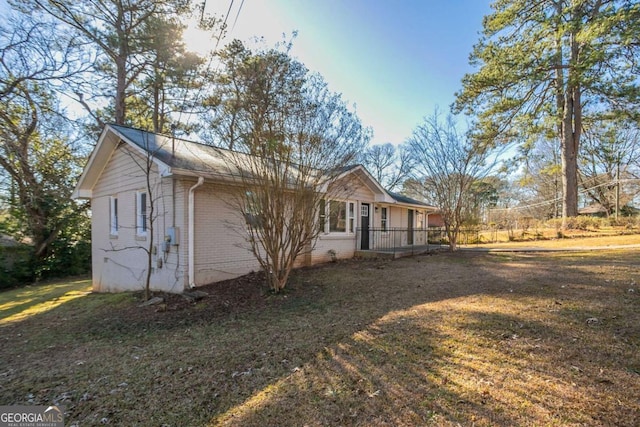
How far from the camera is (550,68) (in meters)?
14.4

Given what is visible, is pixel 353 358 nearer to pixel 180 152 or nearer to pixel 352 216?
pixel 180 152

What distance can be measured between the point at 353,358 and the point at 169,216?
6499 mm

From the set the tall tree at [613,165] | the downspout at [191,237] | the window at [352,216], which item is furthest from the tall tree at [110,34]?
the tall tree at [613,165]

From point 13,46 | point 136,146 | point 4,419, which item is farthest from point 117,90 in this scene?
point 4,419

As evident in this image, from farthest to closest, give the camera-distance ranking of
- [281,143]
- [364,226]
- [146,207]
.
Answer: [364,226]
[146,207]
[281,143]

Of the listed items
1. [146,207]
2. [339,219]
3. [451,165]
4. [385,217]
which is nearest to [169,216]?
[146,207]

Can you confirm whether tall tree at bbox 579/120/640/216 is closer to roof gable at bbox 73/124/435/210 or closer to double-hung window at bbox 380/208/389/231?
double-hung window at bbox 380/208/389/231

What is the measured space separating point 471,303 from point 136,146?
8.83 m

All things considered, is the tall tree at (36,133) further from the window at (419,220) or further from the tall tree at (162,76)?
the window at (419,220)

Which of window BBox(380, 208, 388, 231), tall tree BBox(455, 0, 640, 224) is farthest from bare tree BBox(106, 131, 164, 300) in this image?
tall tree BBox(455, 0, 640, 224)

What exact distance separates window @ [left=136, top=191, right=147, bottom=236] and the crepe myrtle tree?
384 centimetres

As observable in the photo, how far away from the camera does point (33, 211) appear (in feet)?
48.6

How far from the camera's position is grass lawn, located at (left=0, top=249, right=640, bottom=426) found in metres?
2.57

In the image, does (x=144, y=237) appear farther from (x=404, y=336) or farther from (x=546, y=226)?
(x=546, y=226)
